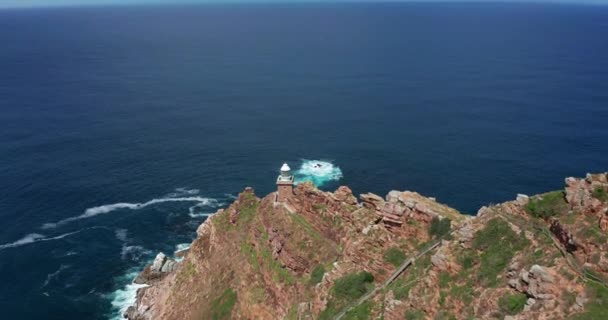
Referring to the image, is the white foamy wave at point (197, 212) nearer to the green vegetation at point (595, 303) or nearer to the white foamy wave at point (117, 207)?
the white foamy wave at point (117, 207)

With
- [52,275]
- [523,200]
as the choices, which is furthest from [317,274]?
[52,275]

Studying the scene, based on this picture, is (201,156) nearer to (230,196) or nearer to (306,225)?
(230,196)

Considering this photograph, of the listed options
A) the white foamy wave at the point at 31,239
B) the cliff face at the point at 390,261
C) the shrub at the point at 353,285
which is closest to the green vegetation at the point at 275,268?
the cliff face at the point at 390,261

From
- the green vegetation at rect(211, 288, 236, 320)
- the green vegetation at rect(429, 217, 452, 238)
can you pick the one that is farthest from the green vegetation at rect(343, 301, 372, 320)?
the green vegetation at rect(211, 288, 236, 320)

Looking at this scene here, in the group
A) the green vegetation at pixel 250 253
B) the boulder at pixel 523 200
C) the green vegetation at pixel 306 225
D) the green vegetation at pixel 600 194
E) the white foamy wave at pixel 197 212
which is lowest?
the white foamy wave at pixel 197 212

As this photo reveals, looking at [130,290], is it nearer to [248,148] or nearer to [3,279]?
[3,279]

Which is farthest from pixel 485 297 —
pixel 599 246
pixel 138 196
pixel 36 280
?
pixel 138 196
